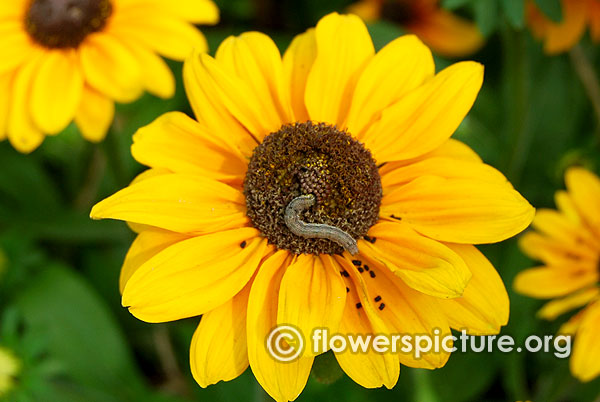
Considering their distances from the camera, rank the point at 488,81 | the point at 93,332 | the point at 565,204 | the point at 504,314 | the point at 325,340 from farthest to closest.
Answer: the point at 488,81 → the point at 93,332 → the point at 565,204 → the point at 504,314 → the point at 325,340

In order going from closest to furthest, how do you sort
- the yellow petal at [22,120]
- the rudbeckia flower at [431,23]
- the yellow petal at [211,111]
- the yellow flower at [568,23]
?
the yellow petal at [211,111] < the yellow petal at [22,120] < the yellow flower at [568,23] < the rudbeckia flower at [431,23]

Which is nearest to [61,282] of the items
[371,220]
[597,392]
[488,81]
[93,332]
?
[93,332]

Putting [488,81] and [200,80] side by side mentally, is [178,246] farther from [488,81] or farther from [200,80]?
[488,81]

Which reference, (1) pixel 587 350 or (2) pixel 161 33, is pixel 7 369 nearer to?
(2) pixel 161 33

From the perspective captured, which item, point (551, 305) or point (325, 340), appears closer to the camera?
point (325, 340)

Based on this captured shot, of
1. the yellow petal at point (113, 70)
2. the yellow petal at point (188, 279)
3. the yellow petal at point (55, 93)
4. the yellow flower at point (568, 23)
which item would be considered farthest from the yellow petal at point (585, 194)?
the yellow petal at point (55, 93)

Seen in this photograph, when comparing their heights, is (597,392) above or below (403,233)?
below

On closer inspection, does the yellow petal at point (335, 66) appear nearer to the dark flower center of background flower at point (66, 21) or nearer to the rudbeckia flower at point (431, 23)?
the dark flower center of background flower at point (66, 21)
